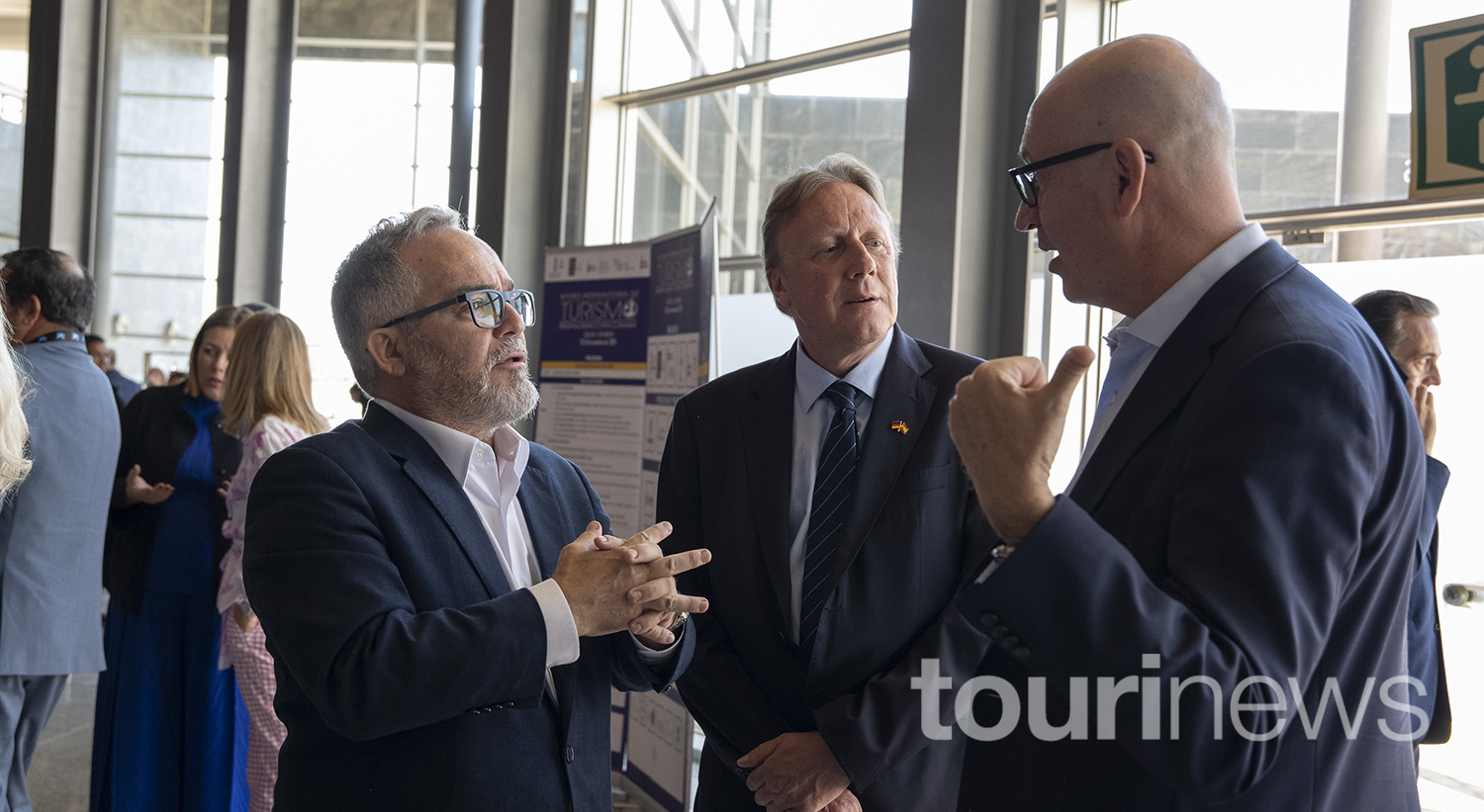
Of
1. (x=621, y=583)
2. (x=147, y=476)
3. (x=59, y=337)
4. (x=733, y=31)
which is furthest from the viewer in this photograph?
(x=733, y=31)

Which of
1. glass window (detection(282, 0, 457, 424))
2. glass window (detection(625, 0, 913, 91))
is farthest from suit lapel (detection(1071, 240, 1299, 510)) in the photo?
glass window (detection(282, 0, 457, 424))

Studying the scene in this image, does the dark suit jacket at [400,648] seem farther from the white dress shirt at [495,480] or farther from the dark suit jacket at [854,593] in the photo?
the dark suit jacket at [854,593]

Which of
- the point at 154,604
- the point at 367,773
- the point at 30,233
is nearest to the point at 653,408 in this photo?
the point at 154,604

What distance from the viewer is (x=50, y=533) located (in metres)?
2.86

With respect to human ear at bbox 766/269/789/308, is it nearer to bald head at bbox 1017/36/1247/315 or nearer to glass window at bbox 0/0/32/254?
bald head at bbox 1017/36/1247/315

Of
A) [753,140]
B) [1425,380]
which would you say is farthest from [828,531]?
[753,140]

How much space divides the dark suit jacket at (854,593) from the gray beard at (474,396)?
1.74 ft

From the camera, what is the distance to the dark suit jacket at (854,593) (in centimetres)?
191

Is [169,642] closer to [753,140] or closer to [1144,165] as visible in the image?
[753,140]

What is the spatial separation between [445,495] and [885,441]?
2.95 ft

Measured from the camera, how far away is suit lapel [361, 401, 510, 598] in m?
1.60

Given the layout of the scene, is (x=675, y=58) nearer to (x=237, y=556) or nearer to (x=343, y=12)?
(x=343, y=12)

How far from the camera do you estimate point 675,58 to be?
5.73m

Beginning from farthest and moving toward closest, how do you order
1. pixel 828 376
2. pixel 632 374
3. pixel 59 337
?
1. pixel 632 374
2. pixel 59 337
3. pixel 828 376
